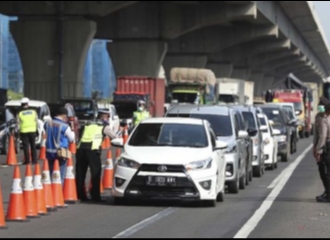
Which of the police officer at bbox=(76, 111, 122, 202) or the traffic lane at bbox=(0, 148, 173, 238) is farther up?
the police officer at bbox=(76, 111, 122, 202)

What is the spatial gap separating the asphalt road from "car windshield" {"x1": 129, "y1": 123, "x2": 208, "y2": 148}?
3.39ft

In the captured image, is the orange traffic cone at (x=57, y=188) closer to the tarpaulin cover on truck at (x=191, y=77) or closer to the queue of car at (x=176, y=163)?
the queue of car at (x=176, y=163)

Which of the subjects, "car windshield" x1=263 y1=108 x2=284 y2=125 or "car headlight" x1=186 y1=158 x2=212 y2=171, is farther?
"car windshield" x1=263 y1=108 x2=284 y2=125

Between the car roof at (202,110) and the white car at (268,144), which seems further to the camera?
the white car at (268,144)

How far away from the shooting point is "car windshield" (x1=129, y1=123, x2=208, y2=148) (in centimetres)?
1898

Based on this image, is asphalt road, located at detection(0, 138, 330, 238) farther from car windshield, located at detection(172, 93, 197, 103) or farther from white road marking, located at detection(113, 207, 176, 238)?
car windshield, located at detection(172, 93, 197, 103)

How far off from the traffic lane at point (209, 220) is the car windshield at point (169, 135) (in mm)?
1188

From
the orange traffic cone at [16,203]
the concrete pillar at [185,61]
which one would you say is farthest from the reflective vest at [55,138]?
the concrete pillar at [185,61]

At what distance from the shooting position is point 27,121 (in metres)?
29.0

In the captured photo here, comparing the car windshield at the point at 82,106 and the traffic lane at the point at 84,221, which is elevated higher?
the car windshield at the point at 82,106

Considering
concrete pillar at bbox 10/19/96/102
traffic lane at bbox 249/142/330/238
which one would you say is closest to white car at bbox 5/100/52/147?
traffic lane at bbox 249/142/330/238

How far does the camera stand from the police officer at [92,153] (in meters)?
19.0

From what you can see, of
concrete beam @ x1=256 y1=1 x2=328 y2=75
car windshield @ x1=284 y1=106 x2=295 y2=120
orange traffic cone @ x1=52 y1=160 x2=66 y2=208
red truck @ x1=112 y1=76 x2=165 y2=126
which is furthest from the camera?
concrete beam @ x1=256 y1=1 x2=328 y2=75

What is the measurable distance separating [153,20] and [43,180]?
48.3 metres
